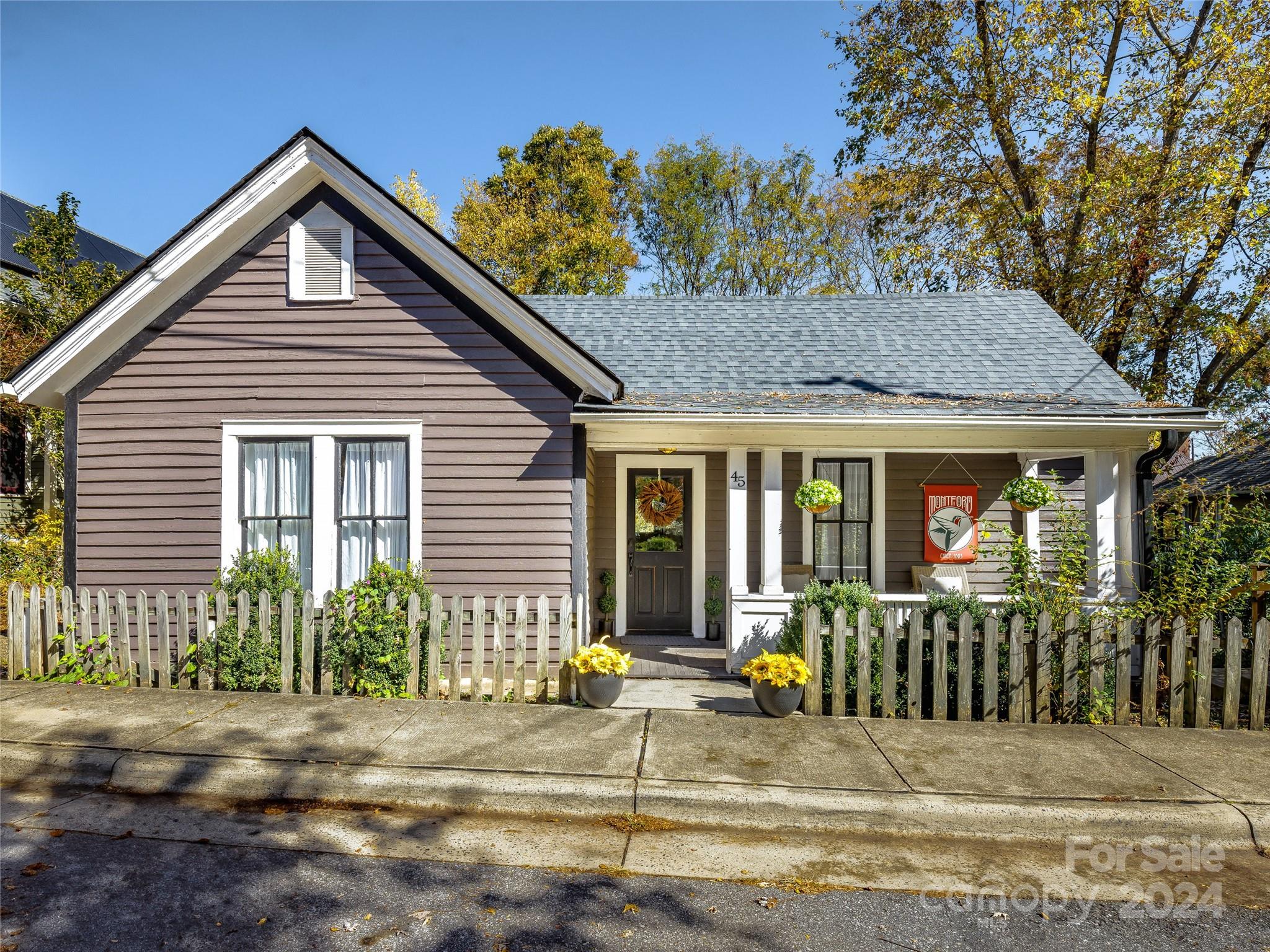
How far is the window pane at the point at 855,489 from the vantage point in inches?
407

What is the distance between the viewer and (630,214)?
2714 cm

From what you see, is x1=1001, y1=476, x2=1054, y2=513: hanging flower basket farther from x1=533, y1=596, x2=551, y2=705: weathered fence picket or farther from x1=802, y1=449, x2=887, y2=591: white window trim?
x1=533, y1=596, x2=551, y2=705: weathered fence picket

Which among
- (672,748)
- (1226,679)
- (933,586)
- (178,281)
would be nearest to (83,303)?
(178,281)

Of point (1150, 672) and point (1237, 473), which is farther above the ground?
point (1237, 473)

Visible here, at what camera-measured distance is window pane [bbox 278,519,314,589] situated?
774 cm

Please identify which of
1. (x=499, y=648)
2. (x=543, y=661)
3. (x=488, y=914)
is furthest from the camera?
(x=543, y=661)

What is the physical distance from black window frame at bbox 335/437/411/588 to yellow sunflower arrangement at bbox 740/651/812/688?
12.5 feet

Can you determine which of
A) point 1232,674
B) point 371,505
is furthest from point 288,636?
point 1232,674

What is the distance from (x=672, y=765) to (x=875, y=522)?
20.2 feet

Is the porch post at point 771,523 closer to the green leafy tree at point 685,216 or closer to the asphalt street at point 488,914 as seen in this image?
the asphalt street at point 488,914

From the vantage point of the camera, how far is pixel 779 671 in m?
6.04

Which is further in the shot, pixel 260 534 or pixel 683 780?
pixel 260 534

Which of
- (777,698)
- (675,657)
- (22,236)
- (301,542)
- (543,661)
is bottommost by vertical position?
(675,657)

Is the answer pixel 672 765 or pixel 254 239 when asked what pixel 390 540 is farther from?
pixel 672 765
